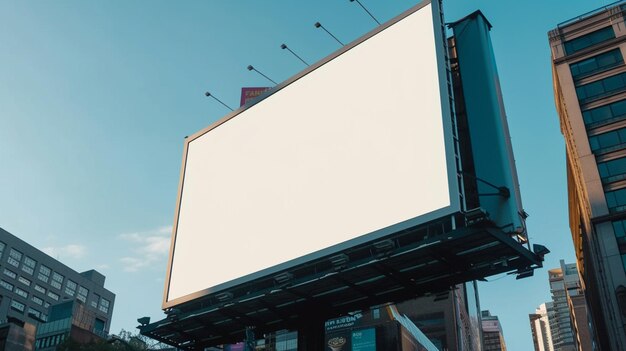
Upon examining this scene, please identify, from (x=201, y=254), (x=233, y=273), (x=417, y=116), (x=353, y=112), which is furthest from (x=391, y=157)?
(x=201, y=254)

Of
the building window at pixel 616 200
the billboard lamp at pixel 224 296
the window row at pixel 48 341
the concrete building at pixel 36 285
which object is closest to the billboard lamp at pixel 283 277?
the billboard lamp at pixel 224 296

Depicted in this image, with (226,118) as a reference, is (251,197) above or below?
below

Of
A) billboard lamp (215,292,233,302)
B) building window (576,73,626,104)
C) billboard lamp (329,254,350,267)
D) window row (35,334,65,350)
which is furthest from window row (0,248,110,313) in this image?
billboard lamp (329,254,350,267)

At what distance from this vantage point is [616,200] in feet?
183

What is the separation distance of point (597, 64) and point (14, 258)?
116m

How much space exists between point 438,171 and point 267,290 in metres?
7.05

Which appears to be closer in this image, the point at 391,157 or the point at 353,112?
the point at 391,157

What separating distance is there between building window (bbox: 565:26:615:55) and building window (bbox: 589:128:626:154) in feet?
36.2

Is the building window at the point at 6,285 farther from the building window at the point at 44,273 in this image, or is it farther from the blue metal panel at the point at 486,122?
the blue metal panel at the point at 486,122

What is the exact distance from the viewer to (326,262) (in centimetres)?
1869

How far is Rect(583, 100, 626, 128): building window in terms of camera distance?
5859 centimetres

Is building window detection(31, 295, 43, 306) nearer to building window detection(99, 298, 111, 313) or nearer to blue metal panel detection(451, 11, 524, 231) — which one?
building window detection(99, 298, 111, 313)

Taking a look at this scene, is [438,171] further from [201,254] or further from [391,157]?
[201,254]

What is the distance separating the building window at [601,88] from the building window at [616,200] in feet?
35.0
